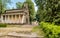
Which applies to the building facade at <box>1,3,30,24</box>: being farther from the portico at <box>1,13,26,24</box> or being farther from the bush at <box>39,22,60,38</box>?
the bush at <box>39,22,60,38</box>

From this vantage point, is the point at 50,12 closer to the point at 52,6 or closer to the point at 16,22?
the point at 52,6

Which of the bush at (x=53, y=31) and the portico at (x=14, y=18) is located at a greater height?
the bush at (x=53, y=31)

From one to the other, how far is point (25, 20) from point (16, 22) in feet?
8.20

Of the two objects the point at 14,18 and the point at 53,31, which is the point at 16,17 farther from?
the point at 53,31

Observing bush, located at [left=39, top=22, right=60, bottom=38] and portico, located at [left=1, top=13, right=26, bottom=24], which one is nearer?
bush, located at [left=39, top=22, right=60, bottom=38]

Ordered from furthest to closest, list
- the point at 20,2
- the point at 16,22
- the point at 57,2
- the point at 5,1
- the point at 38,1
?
A: the point at 20,2, the point at 5,1, the point at 16,22, the point at 38,1, the point at 57,2

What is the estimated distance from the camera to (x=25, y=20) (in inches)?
1395

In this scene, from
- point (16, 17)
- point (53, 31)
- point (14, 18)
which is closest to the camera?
point (53, 31)

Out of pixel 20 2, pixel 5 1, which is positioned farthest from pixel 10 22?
pixel 20 2

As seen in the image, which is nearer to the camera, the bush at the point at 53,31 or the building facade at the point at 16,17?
the bush at the point at 53,31

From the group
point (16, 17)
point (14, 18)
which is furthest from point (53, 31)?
point (14, 18)

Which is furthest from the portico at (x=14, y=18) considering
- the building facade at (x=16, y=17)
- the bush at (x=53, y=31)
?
the bush at (x=53, y=31)

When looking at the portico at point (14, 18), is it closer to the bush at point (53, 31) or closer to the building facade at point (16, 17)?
the building facade at point (16, 17)

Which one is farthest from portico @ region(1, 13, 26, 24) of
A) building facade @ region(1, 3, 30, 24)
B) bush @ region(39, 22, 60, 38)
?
bush @ region(39, 22, 60, 38)
